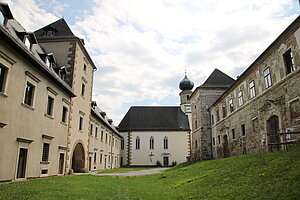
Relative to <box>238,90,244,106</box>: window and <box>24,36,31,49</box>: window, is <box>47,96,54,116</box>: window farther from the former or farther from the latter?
<box>238,90,244,106</box>: window

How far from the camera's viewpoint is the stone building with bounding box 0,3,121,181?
434 inches

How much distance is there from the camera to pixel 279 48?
15.4 meters

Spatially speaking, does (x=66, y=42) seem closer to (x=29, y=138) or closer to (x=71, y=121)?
(x=71, y=121)

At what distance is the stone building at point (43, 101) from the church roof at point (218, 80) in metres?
16.0

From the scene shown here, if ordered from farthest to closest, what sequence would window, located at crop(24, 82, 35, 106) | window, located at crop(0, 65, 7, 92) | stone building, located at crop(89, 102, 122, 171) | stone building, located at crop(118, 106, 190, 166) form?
stone building, located at crop(118, 106, 190, 166) → stone building, located at crop(89, 102, 122, 171) → window, located at crop(24, 82, 35, 106) → window, located at crop(0, 65, 7, 92)

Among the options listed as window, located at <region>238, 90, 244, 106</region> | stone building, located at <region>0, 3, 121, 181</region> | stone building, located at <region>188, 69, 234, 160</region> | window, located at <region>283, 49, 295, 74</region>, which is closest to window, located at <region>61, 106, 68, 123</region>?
stone building, located at <region>0, 3, 121, 181</region>

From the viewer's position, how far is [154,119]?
5134 centimetres

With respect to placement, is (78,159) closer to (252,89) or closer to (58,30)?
(58,30)

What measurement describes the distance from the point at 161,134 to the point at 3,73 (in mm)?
39702

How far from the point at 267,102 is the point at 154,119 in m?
35.7

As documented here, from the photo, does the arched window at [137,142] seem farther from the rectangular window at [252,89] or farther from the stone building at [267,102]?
the rectangular window at [252,89]

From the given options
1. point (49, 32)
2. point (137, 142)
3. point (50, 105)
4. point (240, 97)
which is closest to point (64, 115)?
point (50, 105)

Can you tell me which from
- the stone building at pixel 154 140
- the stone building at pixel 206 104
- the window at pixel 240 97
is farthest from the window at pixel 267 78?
the stone building at pixel 154 140

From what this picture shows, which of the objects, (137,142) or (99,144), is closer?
(99,144)
